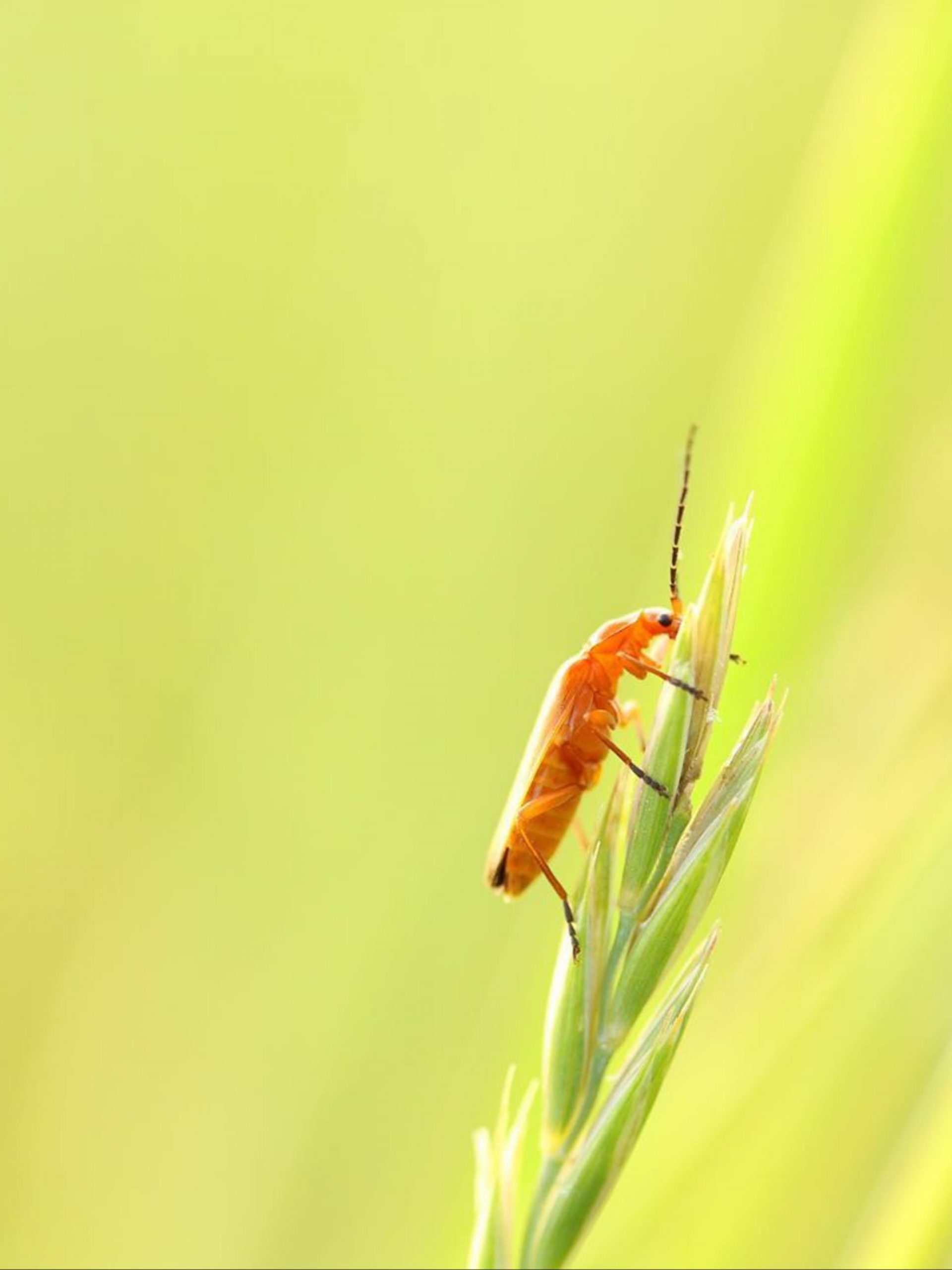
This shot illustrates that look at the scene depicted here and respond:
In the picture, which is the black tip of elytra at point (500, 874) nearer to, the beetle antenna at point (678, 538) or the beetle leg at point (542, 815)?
the beetle leg at point (542, 815)

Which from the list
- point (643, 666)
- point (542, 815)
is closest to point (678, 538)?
point (643, 666)

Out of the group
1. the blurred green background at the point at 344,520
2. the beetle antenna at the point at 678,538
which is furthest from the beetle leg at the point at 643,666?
the blurred green background at the point at 344,520

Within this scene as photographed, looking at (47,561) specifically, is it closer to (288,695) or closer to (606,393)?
(288,695)

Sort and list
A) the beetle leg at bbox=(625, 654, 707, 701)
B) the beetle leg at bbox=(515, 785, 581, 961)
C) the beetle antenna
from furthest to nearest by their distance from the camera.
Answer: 1. the beetle leg at bbox=(625, 654, 707, 701)
2. the beetle leg at bbox=(515, 785, 581, 961)
3. the beetle antenna

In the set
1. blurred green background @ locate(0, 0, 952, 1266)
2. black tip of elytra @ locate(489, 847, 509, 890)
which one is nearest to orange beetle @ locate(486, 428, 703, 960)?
black tip of elytra @ locate(489, 847, 509, 890)

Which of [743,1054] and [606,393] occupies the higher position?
[606,393]

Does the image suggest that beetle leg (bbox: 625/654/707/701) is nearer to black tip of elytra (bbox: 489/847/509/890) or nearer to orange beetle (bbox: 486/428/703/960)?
orange beetle (bbox: 486/428/703/960)

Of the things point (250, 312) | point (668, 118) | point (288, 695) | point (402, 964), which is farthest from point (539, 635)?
point (668, 118)
